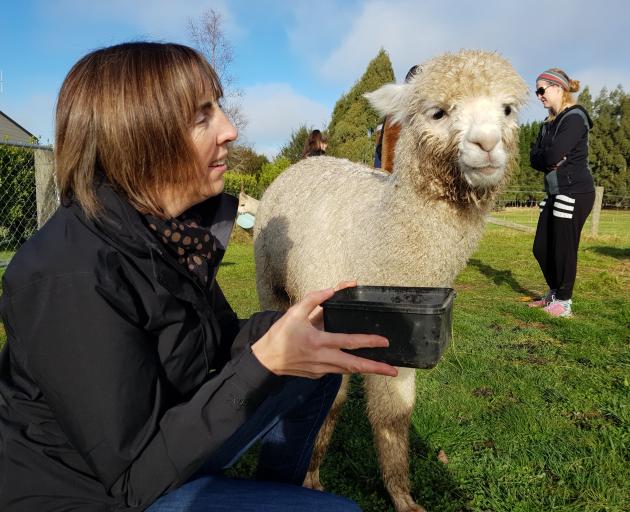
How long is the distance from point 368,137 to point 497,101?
74.7 ft

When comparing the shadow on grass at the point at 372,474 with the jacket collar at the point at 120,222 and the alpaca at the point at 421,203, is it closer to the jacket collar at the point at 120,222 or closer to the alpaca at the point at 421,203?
the alpaca at the point at 421,203

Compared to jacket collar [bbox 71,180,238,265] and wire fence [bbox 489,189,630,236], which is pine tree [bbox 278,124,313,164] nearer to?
wire fence [bbox 489,189,630,236]

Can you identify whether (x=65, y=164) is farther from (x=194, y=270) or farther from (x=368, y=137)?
(x=368, y=137)

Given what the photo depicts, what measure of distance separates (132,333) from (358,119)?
2473 cm

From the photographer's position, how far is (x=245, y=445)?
1615 millimetres

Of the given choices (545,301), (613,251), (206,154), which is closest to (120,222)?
(206,154)

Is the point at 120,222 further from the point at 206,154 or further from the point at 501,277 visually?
the point at 501,277

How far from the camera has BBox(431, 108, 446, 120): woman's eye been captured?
82.5 inches

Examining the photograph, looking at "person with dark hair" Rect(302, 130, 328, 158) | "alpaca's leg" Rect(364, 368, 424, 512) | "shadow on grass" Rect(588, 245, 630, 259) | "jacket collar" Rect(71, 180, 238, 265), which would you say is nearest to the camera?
"jacket collar" Rect(71, 180, 238, 265)

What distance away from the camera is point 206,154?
4.76ft

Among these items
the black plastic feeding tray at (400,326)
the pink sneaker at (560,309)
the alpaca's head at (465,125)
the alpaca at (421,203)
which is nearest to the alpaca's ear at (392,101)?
the alpaca at (421,203)

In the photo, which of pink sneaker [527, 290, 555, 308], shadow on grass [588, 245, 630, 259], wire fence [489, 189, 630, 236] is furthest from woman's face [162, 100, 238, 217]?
shadow on grass [588, 245, 630, 259]

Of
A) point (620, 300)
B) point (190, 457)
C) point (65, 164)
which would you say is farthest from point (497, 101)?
point (620, 300)

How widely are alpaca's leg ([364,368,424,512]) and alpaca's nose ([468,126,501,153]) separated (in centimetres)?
103
